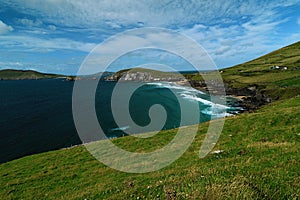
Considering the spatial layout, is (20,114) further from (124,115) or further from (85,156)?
(85,156)

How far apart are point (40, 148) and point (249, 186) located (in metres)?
55.1

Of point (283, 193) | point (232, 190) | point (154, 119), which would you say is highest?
point (232, 190)

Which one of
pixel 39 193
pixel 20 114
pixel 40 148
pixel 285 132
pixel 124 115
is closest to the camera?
→ pixel 39 193

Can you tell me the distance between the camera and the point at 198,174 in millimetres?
8602

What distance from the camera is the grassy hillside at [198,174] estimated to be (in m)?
6.60

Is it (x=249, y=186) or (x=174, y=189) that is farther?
(x=174, y=189)

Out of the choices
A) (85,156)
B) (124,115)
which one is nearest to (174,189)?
(85,156)

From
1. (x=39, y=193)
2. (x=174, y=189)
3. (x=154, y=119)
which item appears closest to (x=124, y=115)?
(x=154, y=119)

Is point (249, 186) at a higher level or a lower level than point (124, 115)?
higher

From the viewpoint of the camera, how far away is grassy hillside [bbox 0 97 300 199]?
21.7 ft

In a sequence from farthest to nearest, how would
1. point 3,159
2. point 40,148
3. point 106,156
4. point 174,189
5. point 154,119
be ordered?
point 154,119 < point 40,148 < point 3,159 < point 106,156 < point 174,189

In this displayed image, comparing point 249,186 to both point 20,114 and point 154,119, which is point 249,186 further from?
point 20,114

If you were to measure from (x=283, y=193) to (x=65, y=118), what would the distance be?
8421cm

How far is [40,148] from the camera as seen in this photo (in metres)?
51.1
